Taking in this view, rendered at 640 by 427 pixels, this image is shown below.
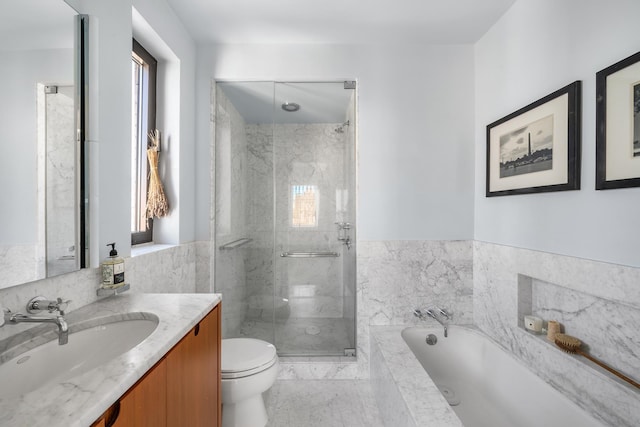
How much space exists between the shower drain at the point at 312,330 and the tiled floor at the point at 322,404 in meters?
0.33

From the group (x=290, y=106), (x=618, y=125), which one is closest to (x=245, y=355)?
(x=290, y=106)

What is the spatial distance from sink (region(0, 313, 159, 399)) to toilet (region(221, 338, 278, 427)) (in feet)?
2.11

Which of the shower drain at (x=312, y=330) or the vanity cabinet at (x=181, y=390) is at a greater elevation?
the vanity cabinet at (x=181, y=390)

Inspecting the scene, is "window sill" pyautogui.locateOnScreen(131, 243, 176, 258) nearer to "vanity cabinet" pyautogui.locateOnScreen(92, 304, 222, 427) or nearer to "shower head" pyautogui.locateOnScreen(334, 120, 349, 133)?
"vanity cabinet" pyautogui.locateOnScreen(92, 304, 222, 427)

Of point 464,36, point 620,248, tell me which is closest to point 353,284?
point 620,248

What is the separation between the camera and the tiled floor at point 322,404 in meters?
1.80

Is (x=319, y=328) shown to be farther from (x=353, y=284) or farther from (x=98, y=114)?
(x=98, y=114)

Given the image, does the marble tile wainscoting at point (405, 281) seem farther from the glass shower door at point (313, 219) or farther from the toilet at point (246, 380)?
the toilet at point (246, 380)

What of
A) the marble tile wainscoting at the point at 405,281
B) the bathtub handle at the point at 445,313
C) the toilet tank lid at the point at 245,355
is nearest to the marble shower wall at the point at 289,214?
the marble tile wainscoting at the point at 405,281

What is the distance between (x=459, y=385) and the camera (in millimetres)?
2002

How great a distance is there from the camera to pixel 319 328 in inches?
94.5

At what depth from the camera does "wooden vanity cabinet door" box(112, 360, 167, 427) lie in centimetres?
68

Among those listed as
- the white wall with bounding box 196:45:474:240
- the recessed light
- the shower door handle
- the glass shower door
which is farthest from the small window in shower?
the recessed light

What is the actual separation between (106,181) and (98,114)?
0.28 metres
